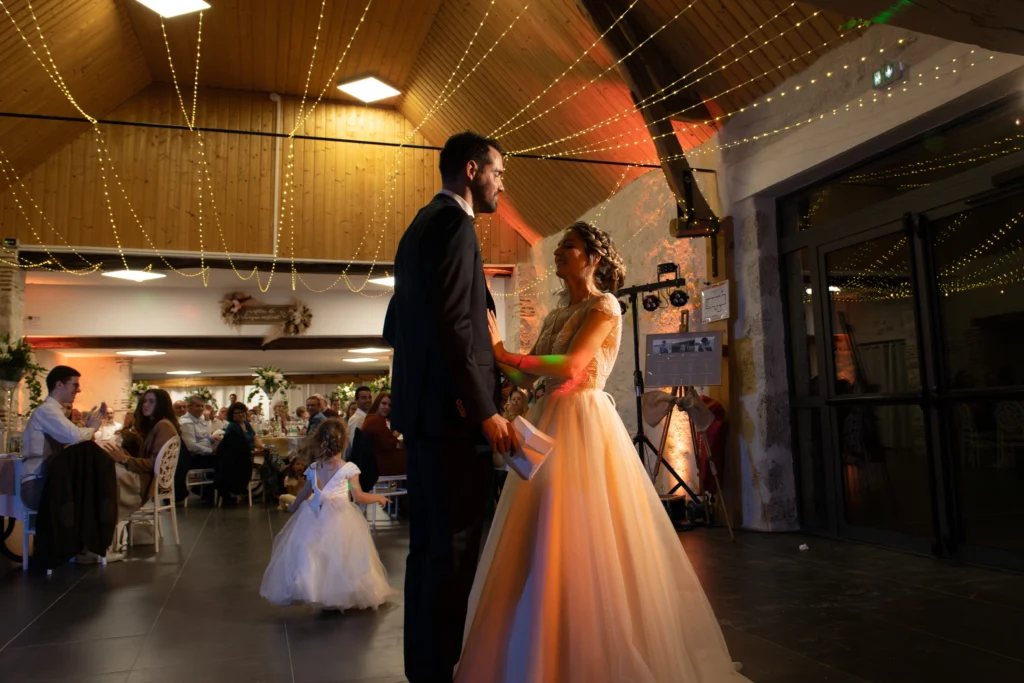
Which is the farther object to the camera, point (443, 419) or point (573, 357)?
point (573, 357)

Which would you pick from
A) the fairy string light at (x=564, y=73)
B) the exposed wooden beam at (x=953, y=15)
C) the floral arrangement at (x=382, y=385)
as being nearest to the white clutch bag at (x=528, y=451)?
the exposed wooden beam at (x=953, y=15)

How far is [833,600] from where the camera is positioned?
371 cm

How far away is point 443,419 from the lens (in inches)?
75.2

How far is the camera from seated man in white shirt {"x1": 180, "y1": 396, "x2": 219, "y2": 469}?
396 inches

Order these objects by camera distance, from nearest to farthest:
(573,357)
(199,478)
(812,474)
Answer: (573,357) → (812,474) → (199,478)

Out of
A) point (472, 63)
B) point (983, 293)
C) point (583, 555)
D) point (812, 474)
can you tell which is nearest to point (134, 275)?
point (472, 63)

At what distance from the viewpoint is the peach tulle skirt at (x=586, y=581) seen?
78.9 inches

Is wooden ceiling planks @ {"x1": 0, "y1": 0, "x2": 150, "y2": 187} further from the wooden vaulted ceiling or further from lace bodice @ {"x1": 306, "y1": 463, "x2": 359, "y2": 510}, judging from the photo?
lace bodice @ {"x1": 306, "y1": 463, "x2": 359, "y2": 510}

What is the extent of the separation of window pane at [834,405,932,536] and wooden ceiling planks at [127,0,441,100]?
18.8 feet

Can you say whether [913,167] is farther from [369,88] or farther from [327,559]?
[369,88]

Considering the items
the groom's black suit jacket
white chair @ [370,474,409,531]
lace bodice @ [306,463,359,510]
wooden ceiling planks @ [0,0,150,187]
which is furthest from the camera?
white chair @ [370,474,409,531]

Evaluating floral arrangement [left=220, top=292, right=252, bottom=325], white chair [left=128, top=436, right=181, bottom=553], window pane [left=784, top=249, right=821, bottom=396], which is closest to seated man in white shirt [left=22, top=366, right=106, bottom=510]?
white chair [left=128, top=436, right=181, bottom=553]

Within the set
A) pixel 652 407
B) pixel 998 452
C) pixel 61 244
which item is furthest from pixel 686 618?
pixel 61 244

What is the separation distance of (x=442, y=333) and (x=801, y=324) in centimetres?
486
